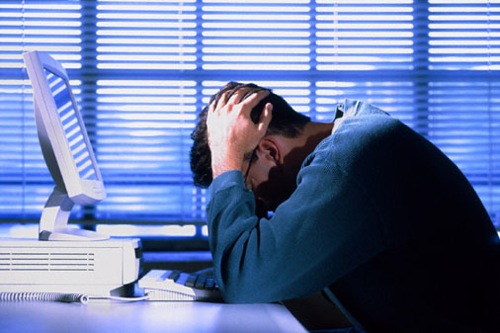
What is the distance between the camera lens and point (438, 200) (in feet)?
3.97

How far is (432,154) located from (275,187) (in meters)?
0.40

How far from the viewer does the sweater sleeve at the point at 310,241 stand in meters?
1.13

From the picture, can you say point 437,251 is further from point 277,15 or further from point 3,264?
point 277,15

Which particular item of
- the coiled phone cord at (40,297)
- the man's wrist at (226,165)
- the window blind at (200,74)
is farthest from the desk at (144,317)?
the window blind at (200,74)

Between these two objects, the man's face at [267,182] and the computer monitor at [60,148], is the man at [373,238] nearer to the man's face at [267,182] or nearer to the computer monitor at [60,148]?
the man's face at [267,182]

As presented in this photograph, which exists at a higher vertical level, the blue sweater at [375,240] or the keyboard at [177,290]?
the blue sweater at [375,240]

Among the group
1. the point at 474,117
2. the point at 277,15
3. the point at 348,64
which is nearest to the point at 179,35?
the point at 277,15

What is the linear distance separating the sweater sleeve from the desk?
6 cm

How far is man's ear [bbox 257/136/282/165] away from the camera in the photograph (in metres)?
1.50

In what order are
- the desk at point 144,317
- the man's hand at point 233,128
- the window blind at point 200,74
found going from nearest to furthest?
the desk at point 144,317
the man's hand at point 233,128
the window blind at point 200,74

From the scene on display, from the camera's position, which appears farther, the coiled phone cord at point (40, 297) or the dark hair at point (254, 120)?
the dark hair at point (254, 120)

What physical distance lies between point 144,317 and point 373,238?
0.41 m

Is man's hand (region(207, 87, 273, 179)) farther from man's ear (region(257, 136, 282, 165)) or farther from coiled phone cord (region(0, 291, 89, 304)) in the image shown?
coiled phone cord (region(0, 291, 89, 304))

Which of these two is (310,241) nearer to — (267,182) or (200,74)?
(267,182)
